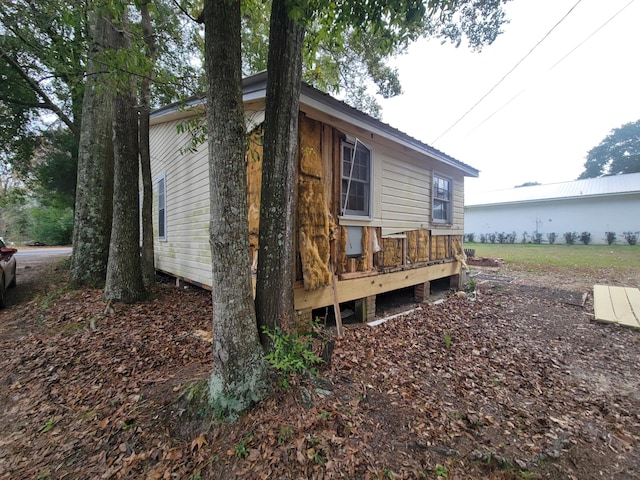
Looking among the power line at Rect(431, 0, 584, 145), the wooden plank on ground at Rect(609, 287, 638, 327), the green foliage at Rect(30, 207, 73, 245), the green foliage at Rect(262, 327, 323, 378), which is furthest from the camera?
the green foliage at Rect(30, 207, 73, 245)

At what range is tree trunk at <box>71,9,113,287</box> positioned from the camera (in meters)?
5.27

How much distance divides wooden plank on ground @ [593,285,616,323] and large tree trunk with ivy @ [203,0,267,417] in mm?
6333

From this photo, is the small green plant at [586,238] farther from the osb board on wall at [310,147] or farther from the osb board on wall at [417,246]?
the osb board on wall at [310,147]

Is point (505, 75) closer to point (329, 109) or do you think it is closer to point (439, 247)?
point (439, 247)

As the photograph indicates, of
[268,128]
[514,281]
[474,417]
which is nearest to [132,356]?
[268,128]

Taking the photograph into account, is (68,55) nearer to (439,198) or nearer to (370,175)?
(370,175)

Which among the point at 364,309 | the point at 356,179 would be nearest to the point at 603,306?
the point at 364,309

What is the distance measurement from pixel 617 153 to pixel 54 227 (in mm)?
62757

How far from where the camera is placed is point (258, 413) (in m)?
2.18

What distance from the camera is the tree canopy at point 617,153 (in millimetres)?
35344

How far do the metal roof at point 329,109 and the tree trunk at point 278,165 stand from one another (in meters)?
1.10

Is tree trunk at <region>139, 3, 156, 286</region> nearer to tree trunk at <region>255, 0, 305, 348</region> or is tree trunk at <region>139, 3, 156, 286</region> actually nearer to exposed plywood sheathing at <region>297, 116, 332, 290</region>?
exposed plywood sheathing at <region>297, 116, 332, 290</region>

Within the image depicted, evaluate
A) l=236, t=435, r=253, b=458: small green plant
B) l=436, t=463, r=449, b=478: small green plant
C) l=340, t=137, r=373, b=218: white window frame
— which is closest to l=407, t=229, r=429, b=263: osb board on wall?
l=340, t=137, r=373, b=218: white window frame

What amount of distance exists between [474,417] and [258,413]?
77.0 inches
